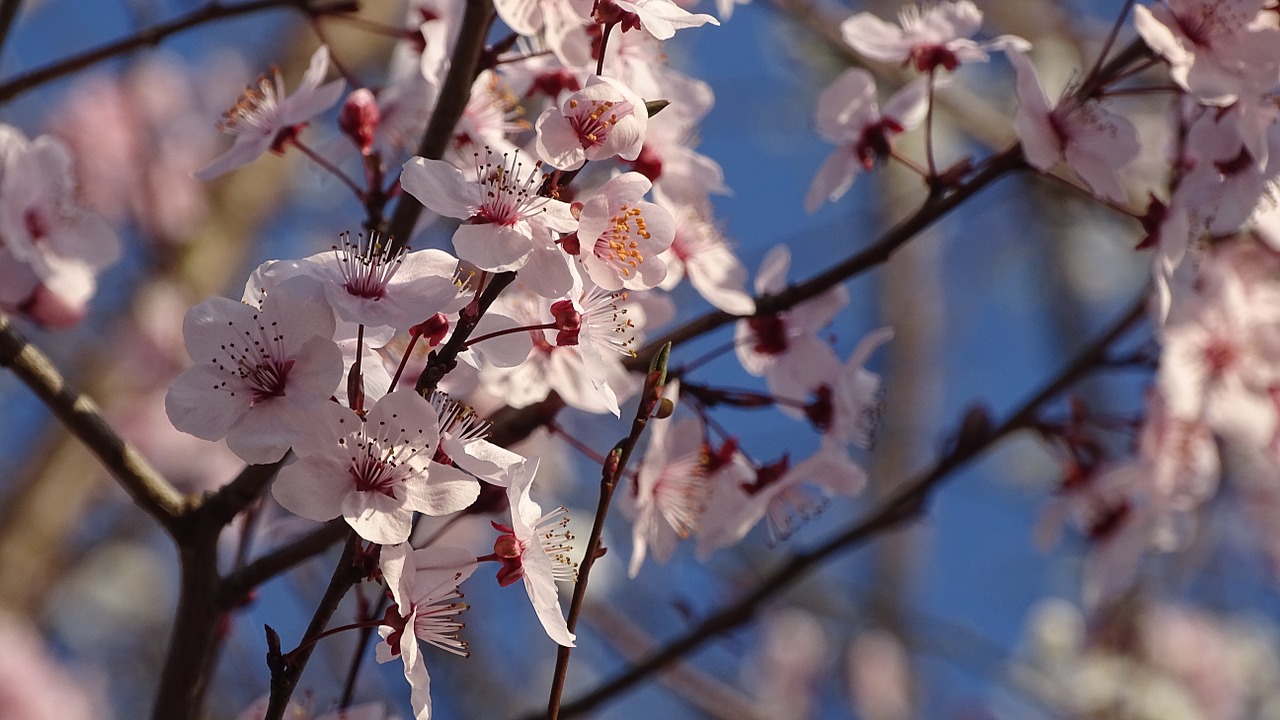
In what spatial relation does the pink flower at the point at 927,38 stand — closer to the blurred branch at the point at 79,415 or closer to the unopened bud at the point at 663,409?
the unopened bud at the point at 663,409

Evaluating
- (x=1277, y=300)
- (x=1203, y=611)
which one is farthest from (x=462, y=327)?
(x=1203, y=611)

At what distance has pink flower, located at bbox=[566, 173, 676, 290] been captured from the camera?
42.6 inches

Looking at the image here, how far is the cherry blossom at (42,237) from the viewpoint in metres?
1.67

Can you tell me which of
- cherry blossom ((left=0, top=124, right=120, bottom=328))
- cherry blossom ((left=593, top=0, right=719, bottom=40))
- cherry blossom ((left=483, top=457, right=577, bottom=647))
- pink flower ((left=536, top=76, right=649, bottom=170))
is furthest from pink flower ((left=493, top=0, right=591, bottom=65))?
cherry blossom ((left=0, top=124, right=120, bottom=328))

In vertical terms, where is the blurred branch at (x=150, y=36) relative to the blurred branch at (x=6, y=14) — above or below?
below

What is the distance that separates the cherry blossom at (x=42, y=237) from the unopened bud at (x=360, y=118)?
53cm

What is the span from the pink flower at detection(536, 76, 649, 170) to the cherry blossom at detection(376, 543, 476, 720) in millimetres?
370

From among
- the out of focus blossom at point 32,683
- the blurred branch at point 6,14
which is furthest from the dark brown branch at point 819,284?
the out of focus blossom at point 32,683

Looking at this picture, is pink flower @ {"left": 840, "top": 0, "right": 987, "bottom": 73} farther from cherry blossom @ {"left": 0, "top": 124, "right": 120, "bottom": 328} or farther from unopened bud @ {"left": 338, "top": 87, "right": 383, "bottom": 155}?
cherry blossom @ {"left": 0, "top": 124, "right": 120, "bottom": 328}

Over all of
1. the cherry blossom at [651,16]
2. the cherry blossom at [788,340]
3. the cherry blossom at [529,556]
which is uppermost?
the cherry blossom at [651,16]

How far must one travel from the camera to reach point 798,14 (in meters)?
3.02

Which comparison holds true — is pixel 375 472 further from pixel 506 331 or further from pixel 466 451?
pixel 506 331

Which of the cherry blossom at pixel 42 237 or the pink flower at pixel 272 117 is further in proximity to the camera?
the cherry blossom at pixel 42 237

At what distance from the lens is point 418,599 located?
107 cm
